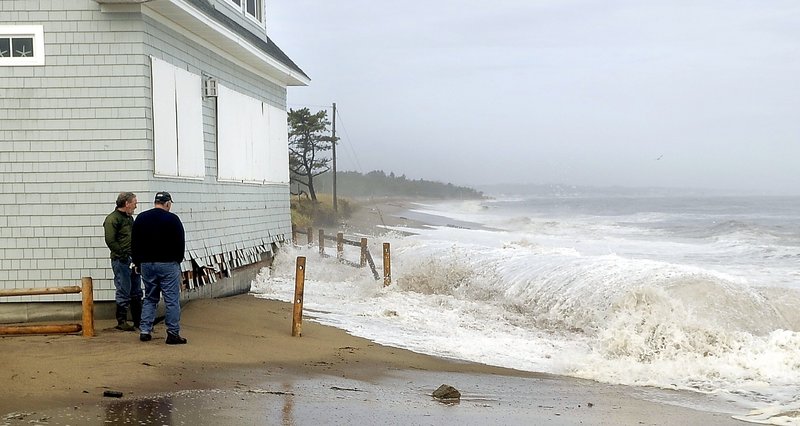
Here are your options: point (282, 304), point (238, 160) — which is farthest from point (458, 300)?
point (238, 160)

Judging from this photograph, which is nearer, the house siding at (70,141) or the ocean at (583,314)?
the ocean at (583,314)

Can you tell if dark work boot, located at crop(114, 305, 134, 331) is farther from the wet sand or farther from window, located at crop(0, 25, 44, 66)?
window, located at crop(0, 25, 44, 66)

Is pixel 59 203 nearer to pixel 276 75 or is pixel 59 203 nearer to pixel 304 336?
pixel 304 336

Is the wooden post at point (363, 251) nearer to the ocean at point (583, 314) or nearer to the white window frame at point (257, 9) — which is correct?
the ocean at point (583, 314)

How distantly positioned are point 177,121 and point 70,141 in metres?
1.74

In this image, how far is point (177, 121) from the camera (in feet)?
42.0

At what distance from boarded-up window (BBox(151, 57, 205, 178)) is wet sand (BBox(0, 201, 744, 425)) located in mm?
2603

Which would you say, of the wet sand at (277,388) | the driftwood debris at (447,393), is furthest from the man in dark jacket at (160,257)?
the driftwood debris at (447,393)

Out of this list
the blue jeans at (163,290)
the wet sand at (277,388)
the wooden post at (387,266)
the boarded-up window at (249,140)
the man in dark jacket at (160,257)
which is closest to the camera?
the wet sand at (277,388)

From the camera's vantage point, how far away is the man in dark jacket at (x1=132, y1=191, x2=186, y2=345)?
32.4 feet

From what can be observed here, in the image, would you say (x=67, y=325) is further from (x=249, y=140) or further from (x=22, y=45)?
(x=249, y=140)

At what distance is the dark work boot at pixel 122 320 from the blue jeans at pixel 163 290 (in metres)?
0.78

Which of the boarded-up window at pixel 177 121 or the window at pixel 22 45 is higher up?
the window at pixel 22 45

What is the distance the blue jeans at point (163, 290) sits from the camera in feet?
32.9
